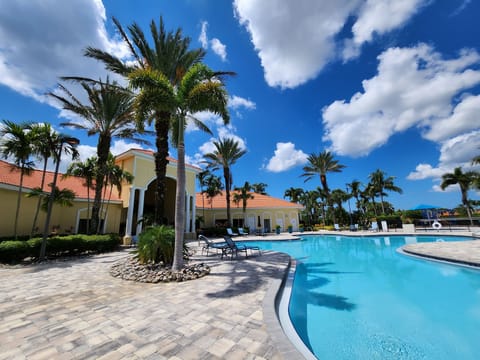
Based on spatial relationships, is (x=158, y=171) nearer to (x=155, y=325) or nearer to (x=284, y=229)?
(x=155, y=325)

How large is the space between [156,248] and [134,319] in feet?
13.4

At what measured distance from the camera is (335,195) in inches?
1576

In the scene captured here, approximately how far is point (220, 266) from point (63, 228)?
1567 centimetres

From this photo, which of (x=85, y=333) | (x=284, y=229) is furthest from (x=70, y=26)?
(x=284, y=229)

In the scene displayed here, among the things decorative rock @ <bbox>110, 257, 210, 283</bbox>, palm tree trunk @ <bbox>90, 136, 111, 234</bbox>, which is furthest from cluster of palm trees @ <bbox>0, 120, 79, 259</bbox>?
decorative rock @ <bbox>110, 257, 210, 283</bbox>

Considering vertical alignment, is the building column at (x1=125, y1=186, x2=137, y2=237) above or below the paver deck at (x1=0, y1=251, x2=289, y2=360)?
above

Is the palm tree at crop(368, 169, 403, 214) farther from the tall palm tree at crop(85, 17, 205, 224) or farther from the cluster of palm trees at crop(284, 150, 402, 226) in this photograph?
the tall palm tree at crop(85, 17, 205, 224)

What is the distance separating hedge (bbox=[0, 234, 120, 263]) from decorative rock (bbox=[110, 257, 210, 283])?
5480 mm

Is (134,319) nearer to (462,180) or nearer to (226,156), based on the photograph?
(226,156)

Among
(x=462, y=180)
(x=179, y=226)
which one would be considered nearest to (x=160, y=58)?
(x=179, y=226)

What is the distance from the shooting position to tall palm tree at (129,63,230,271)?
22.5ft

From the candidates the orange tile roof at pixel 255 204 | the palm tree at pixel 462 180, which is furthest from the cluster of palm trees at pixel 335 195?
the palm tree at pixel 462 180

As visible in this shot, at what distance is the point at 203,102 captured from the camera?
24.4ft

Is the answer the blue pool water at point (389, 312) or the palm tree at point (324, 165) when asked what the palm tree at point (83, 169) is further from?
the palm tree at point (324, 165)
